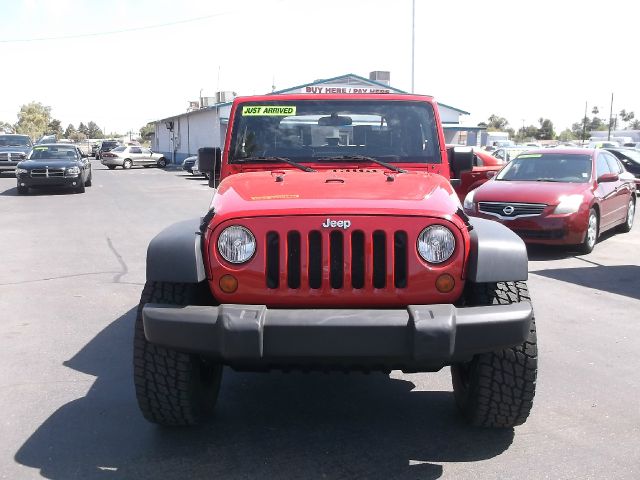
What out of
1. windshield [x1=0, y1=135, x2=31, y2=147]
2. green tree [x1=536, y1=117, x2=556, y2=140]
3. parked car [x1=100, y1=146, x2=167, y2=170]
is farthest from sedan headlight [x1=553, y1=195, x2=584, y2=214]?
green tree [x1=536, y1=117, x2=556, y2=140]

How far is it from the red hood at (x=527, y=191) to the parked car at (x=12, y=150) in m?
22.6

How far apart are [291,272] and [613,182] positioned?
933 centimetres

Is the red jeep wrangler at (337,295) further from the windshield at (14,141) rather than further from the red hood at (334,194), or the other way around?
the windshield at (14,141)

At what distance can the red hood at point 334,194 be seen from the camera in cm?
348

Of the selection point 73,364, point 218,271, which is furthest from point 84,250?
point 218,271

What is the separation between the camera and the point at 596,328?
20.4 feet

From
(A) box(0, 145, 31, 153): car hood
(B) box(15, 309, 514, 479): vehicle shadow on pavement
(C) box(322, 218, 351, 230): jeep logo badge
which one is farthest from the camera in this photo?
(A) box(0, 145, 31, 153): car hood

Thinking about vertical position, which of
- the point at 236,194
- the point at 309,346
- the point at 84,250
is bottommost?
the point at 84,250

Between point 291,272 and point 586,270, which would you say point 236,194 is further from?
point 586,270

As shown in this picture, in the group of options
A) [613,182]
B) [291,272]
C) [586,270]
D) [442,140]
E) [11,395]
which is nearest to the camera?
[291,272]

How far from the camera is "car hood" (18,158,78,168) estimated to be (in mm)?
20594

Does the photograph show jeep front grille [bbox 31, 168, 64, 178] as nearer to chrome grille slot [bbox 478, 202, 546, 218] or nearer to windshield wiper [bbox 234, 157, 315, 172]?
chrome grille slot [bbox 478, 202, 546, 218]

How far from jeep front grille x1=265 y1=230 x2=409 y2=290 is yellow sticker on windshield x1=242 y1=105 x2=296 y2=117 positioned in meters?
1.81

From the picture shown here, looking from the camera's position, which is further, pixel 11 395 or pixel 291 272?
pixel 11 395
